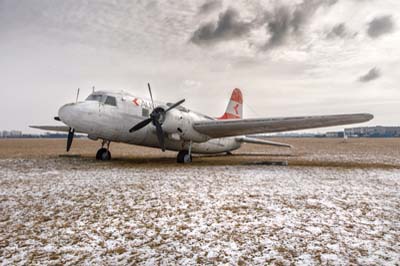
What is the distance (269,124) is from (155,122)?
6.64m

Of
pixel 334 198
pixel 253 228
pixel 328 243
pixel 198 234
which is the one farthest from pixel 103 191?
pixel 334 198

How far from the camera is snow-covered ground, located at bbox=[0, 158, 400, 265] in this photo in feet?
11.3

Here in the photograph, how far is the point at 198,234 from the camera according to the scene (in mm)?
4203

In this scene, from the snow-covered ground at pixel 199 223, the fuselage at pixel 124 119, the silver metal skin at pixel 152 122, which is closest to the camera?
the snow-covered ground at pixel 199 223

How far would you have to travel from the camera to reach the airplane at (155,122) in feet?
42.0

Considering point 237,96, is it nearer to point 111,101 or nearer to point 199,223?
point 111,101

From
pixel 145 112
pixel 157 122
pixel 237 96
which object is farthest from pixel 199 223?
pixel 237 96

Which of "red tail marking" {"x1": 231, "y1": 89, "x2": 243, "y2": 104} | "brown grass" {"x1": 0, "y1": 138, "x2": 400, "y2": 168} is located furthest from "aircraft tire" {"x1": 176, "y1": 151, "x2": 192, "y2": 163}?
"red tail marking" {"x1": 231, "y1": 89, "x2": 243, "y2": 104}

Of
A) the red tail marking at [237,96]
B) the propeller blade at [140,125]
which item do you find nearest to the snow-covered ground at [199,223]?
the propeller blade at [140,125]

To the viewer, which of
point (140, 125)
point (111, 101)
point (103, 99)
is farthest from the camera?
point (140, 125)

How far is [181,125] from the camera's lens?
15.3 metres

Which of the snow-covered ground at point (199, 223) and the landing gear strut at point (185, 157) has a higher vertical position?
the landing gear strut at point (185, 157)

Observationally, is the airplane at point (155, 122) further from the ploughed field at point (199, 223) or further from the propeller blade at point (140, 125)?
the ploughed field at point (199, 223)

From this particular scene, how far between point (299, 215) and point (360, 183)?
4913 millimetres
